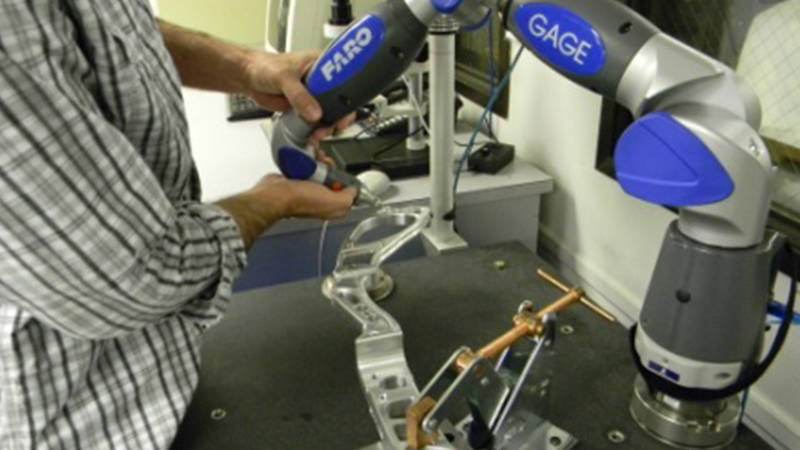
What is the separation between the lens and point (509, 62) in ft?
4.13

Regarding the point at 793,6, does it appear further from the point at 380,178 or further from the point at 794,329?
the point at 380,178

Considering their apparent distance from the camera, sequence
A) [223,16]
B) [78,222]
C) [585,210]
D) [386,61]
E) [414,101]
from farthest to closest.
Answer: [223,16] < [414,101] < [585,210] < [386,61] < [78,222]

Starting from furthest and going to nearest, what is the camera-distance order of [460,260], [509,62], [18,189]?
[509,62] → [460,260] → [18,189]

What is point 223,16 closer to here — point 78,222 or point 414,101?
point 414,101

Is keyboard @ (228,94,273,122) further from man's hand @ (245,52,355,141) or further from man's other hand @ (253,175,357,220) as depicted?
man's other hand @ (253,175,357,220)

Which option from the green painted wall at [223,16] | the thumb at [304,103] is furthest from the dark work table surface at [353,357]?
the green painted wall at [223,16]

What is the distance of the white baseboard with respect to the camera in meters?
0.80

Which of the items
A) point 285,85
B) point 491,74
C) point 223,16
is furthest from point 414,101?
point 223,16

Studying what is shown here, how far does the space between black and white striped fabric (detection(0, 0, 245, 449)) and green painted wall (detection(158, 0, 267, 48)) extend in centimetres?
137

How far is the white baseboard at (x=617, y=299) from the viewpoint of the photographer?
804mm

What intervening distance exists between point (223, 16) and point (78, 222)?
1659mm

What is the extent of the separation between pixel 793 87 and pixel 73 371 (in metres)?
0.80

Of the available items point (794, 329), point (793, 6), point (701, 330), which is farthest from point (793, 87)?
point (701, 330)

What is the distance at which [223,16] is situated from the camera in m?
1.97
